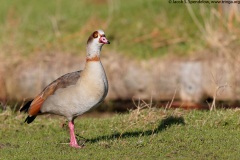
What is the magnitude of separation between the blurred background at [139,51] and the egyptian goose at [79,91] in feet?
15.9

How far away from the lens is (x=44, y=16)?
60.1 feet

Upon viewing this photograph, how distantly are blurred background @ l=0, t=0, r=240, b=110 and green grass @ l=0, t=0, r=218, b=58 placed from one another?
1.0 inches

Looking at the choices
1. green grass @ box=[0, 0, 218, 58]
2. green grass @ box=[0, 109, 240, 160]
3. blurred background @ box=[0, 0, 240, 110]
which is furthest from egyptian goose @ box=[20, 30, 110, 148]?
green grass @ box=[0, 0, 218, 58]

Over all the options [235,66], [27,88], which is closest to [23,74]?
[27,88]

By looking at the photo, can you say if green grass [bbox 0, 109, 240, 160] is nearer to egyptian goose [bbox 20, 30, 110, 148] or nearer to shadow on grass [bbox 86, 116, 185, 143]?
shadow on grass [bbox 86, 116, 185, 143]

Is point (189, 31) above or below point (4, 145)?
above

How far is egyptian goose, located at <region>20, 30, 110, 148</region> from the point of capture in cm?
871

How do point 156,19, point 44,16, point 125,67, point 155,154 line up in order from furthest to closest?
point 44,16, point 156,19, point 125,67, point 155,154

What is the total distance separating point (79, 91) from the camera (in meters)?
8.75

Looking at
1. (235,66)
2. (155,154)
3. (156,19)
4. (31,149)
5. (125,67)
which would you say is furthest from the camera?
(156,19)

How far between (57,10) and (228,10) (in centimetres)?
506

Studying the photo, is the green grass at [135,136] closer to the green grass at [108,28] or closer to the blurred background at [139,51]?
the blurred background at [139,51]

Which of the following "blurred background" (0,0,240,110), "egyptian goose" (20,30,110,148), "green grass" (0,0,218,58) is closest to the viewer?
"egyptian goose" (20,30,110,148)

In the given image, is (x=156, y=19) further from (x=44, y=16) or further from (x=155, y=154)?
(x=155, y=154)
